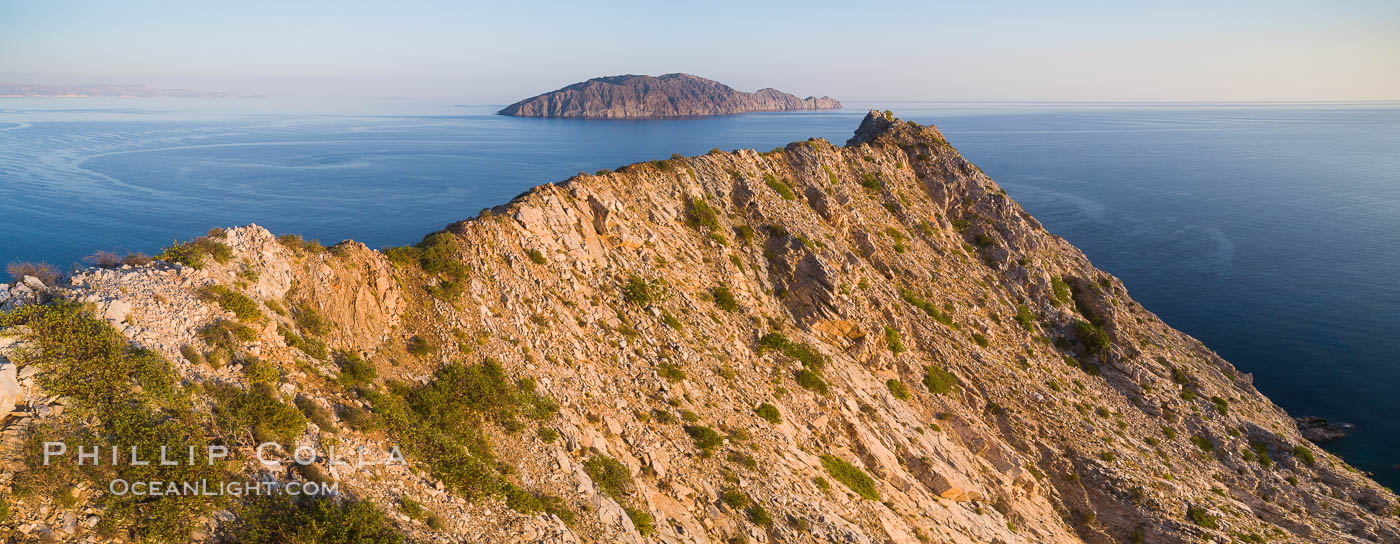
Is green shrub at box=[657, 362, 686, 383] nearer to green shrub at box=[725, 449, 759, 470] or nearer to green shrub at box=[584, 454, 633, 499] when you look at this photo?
green shrub at box=[725, 449, 759, 470]

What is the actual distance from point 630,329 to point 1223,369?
61.6 meters

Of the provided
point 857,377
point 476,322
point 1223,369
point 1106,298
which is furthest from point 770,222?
point 1223,369

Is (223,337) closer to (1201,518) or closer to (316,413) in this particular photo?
(316,413)

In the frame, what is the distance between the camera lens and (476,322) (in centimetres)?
2345

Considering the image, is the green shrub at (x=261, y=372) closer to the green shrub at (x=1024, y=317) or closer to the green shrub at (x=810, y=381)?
the green shrub at (x=810, y=381)

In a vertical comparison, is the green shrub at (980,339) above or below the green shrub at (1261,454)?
above

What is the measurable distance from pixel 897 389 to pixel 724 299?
12.0 metres

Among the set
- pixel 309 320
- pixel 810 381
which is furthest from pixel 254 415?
pixel 810 381

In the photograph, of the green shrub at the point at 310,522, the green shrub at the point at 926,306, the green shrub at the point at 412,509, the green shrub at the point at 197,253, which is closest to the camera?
→ the green shrub at the point at 310,522

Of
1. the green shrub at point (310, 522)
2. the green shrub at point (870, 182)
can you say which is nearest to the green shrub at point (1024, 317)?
the green shrub at point (870, 182)

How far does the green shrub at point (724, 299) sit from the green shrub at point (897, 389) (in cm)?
1059

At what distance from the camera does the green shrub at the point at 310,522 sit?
14086 mm

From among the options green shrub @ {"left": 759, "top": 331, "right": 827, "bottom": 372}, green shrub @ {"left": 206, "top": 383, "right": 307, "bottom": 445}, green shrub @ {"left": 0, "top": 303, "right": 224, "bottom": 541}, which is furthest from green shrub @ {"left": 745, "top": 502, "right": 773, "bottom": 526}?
green shrub @ {"left": 0, "top": 303, "right": 224, "bottom": 541}

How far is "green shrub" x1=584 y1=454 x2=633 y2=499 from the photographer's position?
66.1 feet
